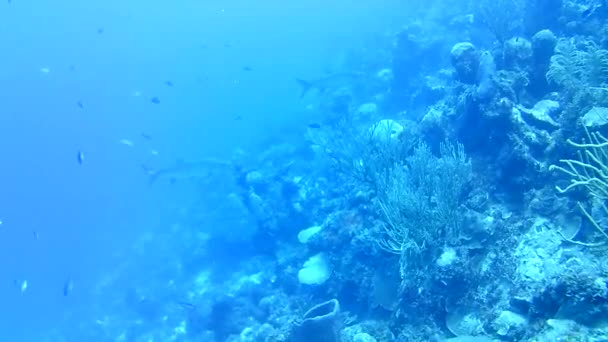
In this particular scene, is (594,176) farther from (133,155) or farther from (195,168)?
(133,155)

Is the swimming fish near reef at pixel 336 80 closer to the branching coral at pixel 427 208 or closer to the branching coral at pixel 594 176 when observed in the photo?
the branching coral at pixel 427 208

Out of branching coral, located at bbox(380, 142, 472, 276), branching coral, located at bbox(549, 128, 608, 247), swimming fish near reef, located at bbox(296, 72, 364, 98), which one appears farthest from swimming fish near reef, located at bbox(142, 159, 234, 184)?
branching coral, located at bbox(549, 128, 608, 247)

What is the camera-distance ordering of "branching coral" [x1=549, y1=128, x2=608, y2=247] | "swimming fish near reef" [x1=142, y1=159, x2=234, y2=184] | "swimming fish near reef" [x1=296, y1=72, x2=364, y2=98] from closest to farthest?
"branching coral" [x1=549, y1=128, x2=608, y2=247] → "swimming fish near reef" [x1=142, y1=159, x2=234, y2=184] → "swimming fish near reef" [x1=296, y1=72, x2=364, y2=98]

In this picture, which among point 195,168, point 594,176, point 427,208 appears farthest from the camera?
point 195,168

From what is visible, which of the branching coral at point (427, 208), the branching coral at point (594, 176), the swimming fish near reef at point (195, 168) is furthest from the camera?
the swimming fish near reef at point (195, 168)

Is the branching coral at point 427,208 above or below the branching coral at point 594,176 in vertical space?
below

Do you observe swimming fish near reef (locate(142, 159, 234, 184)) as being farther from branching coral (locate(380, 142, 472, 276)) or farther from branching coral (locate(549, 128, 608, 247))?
branching coral (locate(549, 128, 608, 247))

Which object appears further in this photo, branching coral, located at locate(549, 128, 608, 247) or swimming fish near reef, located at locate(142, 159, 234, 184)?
swimming fish near reef, located at locate(142, 159, 234, 184)


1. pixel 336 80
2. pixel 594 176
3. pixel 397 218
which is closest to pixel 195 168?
pixel 336 80

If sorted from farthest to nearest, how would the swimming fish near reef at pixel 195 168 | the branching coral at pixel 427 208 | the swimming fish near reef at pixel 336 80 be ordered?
the swimming fish near reef at pixel 336 80 → the swimming fish near reef at pixel 195 168 → the branching coral at pixel 427 208

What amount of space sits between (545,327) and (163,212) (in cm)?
2541

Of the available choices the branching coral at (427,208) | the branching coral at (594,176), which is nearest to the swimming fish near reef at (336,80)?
the branching coral at (427,208)

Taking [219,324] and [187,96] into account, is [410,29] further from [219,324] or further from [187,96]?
[187,96]

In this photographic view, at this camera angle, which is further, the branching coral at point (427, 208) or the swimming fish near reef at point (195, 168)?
the swimming fish near reef at point (195, 168)
